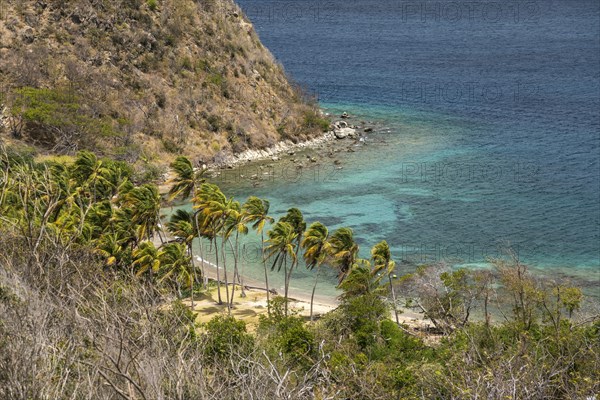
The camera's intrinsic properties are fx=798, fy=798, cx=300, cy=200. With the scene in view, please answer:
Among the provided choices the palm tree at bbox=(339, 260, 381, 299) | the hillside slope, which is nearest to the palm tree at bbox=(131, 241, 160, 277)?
the palm tree at bbox=(339, 260, 381, 299)

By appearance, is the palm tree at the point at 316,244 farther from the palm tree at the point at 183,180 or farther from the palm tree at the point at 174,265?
the palm tree at the point at 183,180

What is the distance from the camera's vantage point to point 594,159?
82.9 m

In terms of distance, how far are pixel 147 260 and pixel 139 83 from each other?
135 feet

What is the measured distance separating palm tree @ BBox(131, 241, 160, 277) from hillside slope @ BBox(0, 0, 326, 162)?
28289 mm

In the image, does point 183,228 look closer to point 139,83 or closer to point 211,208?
point 211,208

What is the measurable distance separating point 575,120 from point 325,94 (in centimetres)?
3494

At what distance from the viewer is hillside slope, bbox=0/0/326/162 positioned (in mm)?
73812

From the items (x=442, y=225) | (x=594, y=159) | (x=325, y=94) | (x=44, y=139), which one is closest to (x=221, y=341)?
(x=442, y=225)

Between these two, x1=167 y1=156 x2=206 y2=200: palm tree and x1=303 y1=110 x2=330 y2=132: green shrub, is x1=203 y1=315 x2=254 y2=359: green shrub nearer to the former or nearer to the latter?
x1=167 y1=156 x2=206 y2=200: palm tree

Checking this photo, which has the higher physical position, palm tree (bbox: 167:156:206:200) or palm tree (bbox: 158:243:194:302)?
palm tree (bbox: 167:156:206:200)

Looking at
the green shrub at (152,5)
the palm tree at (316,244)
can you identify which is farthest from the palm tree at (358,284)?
the green shrub at (152,5)

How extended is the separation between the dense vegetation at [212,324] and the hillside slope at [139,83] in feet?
28.8

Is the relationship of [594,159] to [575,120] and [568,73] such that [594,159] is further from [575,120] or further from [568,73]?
[568,73]

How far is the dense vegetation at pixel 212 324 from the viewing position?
21.1 metres
